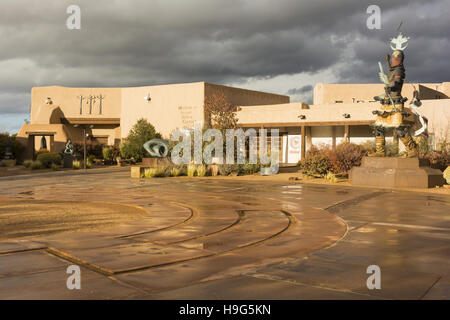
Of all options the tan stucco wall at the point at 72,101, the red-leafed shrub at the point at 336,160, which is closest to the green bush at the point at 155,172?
the red-leafed shrub at the point at 336,160

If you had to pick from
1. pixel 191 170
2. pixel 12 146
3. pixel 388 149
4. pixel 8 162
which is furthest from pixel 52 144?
pixel 388 149

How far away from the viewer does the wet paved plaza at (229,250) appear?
14.3 feet

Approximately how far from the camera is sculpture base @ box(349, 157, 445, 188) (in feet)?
54.3

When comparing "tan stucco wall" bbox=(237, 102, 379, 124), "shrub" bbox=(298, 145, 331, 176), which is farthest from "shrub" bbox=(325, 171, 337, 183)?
"tan stucco wall" bbox=(237, 102, 379, 124)

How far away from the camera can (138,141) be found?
114 ft

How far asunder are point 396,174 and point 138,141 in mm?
23088

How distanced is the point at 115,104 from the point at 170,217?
3669 centimetres

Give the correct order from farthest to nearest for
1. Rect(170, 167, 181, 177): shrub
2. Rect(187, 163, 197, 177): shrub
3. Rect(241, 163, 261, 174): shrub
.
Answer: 1. Rect(241, 163, 261, 174): shrub
2. Rect(170, 167, 181, 177): shrub
3. Rect(187, 163, 197, 177): shrub

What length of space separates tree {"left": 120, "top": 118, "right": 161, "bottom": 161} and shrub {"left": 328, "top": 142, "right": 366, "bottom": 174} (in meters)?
18.6

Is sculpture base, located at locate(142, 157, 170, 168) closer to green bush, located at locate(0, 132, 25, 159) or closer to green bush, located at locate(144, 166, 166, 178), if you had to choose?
green bush, located at locate(144, 166, 166, 178)

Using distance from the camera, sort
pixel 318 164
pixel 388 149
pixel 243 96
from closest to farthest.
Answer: pixel 318 164, pixel 388 149, pixel 243 96

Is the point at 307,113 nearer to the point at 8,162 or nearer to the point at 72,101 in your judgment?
the point at 8,162

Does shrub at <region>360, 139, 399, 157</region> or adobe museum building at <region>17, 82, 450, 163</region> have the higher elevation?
adobe museum building at <region>17, 82, 450, 163</region>

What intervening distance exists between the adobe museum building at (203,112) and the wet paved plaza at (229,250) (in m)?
19.1
